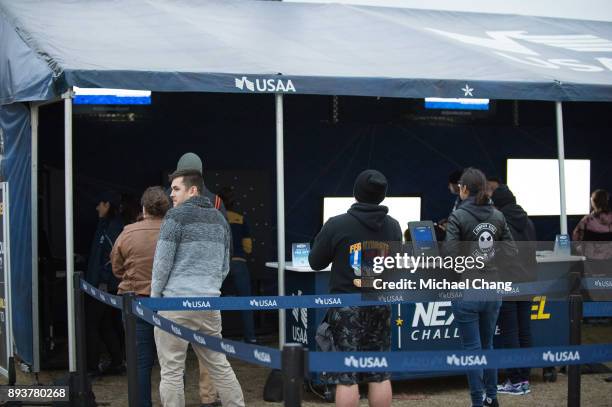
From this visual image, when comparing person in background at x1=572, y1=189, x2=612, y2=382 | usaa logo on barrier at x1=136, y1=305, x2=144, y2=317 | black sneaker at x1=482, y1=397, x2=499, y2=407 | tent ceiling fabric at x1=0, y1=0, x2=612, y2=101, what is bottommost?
black sneaker at x1=482, y1=397, x2=499, y2=407

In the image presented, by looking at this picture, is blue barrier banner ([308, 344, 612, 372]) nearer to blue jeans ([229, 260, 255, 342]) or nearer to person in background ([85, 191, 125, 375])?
person in background ([85, 191, 125, 375])

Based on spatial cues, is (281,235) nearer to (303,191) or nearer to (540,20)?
(303,191)

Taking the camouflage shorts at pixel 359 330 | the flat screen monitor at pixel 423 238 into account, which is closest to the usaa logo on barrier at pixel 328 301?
the camouflage shorts at pixel 359 330

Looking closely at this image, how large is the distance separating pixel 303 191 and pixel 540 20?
3532 millimetres

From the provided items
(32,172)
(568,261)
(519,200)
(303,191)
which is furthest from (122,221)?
(519,200)

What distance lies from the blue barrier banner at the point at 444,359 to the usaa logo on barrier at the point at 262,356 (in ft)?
0.75

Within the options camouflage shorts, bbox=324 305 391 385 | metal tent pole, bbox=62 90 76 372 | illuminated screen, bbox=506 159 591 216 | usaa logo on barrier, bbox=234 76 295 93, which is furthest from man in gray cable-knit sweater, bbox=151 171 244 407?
Answer: illuminated screen, bbox=506 159 591 216

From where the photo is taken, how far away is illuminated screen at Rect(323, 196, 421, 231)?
36.7 feet

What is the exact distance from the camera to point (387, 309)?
5637 millimetres

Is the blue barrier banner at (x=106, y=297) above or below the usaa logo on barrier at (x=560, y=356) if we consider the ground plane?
above

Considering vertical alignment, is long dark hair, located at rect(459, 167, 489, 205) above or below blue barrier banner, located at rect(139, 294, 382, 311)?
above

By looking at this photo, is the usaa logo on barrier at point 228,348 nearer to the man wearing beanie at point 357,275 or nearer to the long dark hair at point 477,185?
the man wearing beanie at point 357,275

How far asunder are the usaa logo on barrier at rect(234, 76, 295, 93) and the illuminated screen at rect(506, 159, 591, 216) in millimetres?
5363

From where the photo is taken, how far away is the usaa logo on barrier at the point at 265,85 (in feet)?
24.6
